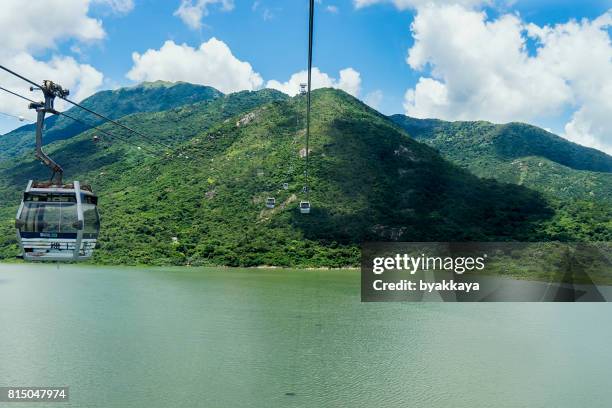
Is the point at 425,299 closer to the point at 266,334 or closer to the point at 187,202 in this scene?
the point at 266,334

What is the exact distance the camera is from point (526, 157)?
458 feet

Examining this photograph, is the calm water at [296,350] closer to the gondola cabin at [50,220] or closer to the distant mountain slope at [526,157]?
the gondola cabin at [50,220]

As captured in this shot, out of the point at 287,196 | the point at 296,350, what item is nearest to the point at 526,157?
the point at 287,196

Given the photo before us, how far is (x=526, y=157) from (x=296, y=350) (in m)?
131

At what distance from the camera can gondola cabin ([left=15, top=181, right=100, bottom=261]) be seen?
1438 cm

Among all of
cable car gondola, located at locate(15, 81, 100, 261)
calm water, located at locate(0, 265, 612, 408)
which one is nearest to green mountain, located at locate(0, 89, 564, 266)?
calm water, located at locate(0, 265, 612, 408)

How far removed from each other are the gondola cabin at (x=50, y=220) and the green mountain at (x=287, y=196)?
62.4 metres

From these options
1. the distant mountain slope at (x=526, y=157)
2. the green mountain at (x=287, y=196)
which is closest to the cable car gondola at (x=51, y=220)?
the green mountain at (x=287, y=196)

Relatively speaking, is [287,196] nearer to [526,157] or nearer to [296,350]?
[296,350]

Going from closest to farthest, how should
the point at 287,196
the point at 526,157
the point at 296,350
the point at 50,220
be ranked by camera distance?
the point at 50,220 → the point at 296,350 → the point at 287,196 → the point at 526,157

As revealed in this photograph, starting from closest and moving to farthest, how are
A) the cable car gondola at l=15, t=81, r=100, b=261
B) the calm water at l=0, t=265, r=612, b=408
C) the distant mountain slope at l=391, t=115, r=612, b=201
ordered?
the cable car gondola at l=15, t=81, r=100, b=261 < the calm water at l=0, t=265, r=612, b=408 < the distant mountain slope at l=391, t=115, r=612, b=201

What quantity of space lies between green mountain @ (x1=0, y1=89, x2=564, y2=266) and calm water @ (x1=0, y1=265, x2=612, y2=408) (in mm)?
35561

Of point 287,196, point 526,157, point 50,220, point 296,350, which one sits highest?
point 526,157

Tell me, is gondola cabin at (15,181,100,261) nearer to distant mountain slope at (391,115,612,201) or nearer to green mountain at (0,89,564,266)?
green mountain at (0,89,564,266)
